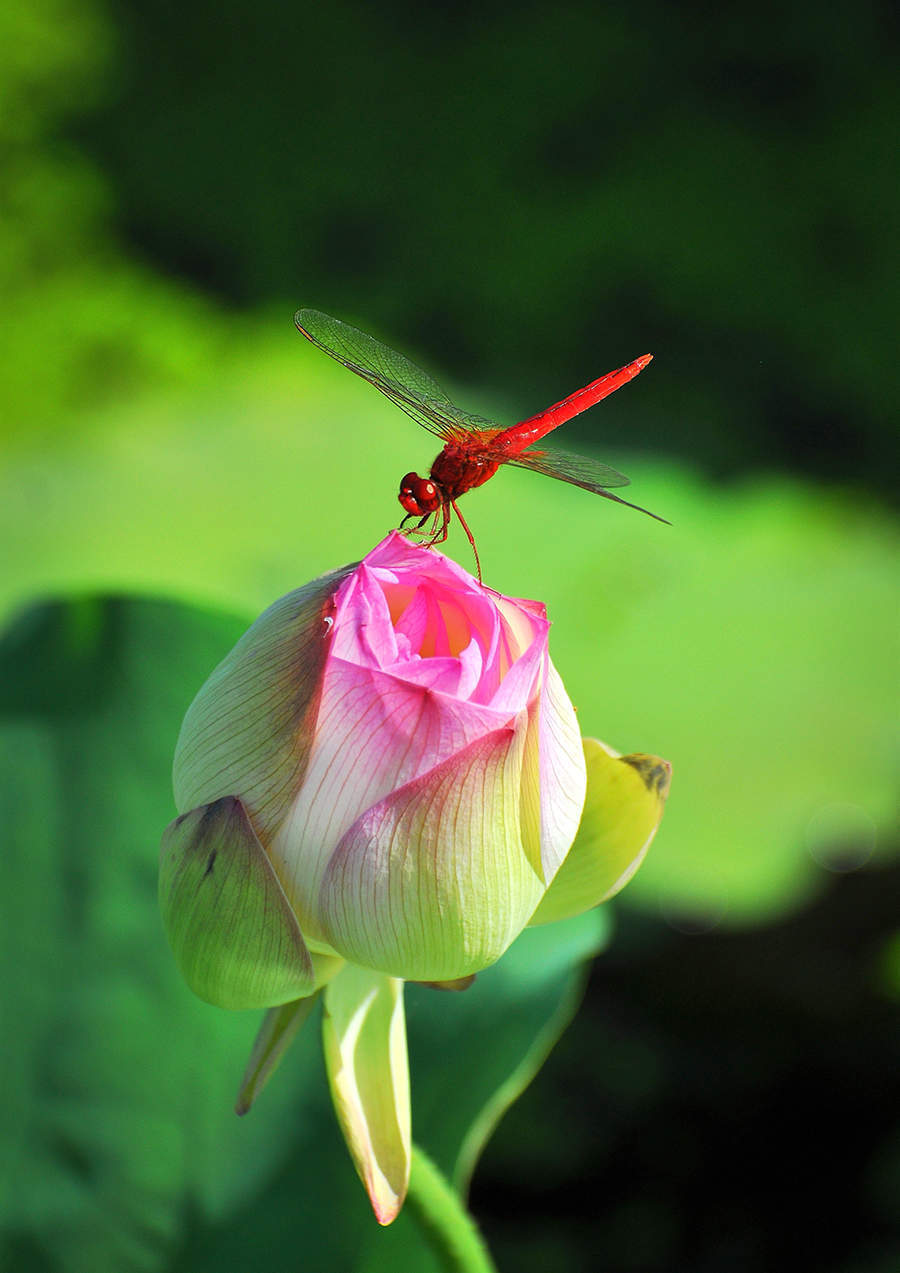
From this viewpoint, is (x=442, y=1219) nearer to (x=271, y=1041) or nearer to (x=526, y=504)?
(x=271, y=1041)

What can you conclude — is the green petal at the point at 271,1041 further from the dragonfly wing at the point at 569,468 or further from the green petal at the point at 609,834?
the dragonfly wing at the point at 569,468

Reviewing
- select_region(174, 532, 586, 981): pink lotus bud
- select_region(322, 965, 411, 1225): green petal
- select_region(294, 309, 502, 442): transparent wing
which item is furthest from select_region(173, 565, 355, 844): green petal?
select_region(294, 309, 502, 442): transparent wing

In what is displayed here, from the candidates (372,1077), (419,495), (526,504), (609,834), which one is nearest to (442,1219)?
(372,1077)

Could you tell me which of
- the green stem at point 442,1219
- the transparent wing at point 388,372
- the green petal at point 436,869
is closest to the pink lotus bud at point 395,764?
the green petal at point 436,869

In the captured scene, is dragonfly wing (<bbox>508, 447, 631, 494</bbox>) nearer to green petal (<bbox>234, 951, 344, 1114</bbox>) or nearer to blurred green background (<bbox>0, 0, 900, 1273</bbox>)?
blurred green background (<bbox>0, 0, 900, 1273</bbox>)

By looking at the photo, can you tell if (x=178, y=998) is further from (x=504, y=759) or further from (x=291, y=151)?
(x=291, y=151)

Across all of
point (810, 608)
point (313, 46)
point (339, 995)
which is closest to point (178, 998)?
point (339, 995)

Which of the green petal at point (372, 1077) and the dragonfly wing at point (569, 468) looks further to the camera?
the dragonfly wing at point (569, 468)
